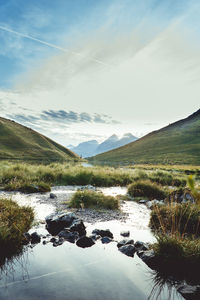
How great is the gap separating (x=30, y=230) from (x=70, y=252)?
2051 mm

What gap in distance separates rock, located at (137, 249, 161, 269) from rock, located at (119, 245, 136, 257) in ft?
0.68

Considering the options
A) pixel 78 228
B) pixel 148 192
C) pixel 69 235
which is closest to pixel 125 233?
pixel 78 228

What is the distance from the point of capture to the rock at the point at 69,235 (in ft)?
19.8

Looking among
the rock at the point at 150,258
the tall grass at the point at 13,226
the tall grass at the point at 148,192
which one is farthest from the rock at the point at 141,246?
the tall grass at the point at 148,192

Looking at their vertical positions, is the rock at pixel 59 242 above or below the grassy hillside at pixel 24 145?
below

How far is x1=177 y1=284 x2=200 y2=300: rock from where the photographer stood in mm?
3650

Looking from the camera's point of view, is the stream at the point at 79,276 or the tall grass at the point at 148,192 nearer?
the stream at the point at 79,276

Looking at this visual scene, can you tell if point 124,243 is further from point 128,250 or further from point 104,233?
point 104,233

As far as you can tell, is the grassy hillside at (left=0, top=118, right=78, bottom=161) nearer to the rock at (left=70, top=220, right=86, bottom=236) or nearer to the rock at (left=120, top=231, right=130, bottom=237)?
the rock at (left=70, top=220, right=86, bottom=236)

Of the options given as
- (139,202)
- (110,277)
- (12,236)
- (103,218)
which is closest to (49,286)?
(110,277)

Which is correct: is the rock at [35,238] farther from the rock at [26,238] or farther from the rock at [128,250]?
the rock at [128,250]

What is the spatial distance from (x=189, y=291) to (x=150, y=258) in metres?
1.25

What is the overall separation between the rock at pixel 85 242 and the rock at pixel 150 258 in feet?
4.68

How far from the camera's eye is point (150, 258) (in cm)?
493
